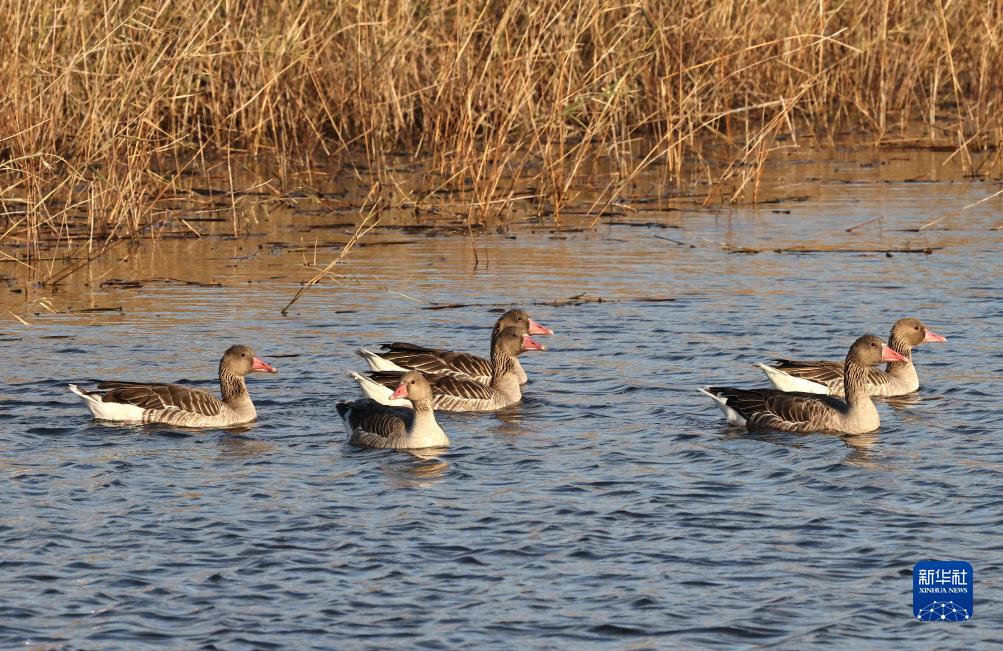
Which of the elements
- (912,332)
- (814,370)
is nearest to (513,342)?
(814,370)

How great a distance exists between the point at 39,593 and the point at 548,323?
8233 mm

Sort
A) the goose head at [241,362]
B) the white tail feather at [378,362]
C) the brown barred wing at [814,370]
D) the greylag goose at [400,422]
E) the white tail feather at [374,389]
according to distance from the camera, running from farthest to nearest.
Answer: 1. the white tail feather at [378,362]
2. the brown barred wing at [814,370]
3. the white tail feather at [374,389]
4. the goose head at [241,362]
5. the greylag goose at [400,422]

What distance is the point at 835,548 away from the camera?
9.12 metres

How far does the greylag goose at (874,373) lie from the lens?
1352 cm

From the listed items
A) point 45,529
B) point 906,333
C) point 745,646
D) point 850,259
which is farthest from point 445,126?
point 745,646

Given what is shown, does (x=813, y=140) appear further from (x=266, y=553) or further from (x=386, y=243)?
(x=266, y=553)

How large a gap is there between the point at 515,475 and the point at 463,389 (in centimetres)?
275

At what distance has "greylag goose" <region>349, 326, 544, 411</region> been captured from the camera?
43.5 feet

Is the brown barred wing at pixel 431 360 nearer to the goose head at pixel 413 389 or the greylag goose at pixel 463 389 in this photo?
the greylag goose at pixel 463 389

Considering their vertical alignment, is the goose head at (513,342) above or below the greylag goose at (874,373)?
above

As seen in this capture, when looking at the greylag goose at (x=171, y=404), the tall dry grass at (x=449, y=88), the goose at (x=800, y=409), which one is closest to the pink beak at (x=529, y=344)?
the goose at (x=800, y=409)

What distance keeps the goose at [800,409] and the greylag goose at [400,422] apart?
7.02 ft

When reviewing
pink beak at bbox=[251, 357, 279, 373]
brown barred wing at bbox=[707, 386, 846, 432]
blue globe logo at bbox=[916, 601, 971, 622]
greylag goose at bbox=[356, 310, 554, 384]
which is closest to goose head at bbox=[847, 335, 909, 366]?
brown barred wing at bbox=[707, 386, 846, 432]

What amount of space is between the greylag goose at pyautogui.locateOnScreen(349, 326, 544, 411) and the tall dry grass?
18.4 feet
